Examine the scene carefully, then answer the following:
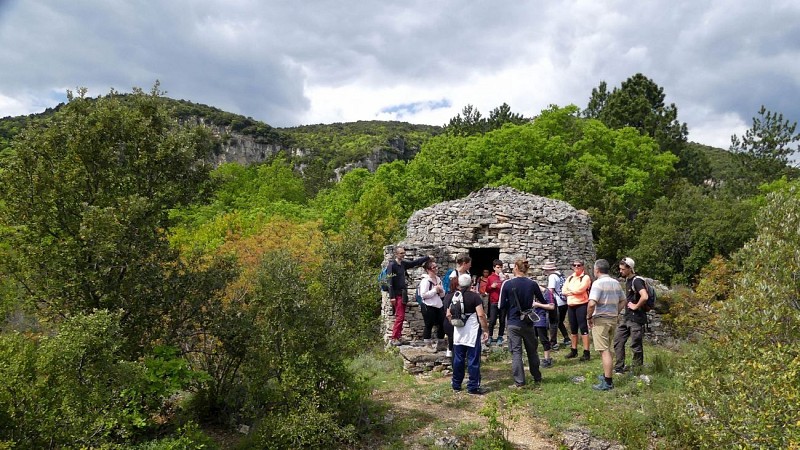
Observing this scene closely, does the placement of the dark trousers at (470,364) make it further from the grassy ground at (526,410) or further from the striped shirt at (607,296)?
the striped shirt at (607,296)

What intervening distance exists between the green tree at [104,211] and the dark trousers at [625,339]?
6.15m

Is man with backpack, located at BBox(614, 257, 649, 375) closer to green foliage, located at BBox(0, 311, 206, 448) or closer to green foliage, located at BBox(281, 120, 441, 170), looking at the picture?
green foliage, located at BBox(0, 311, 206, 448)

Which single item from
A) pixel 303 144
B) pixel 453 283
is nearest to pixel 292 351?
pixel 453 283

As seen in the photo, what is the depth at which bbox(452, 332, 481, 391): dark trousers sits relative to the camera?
23.2ft

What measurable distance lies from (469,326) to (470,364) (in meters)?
0.61

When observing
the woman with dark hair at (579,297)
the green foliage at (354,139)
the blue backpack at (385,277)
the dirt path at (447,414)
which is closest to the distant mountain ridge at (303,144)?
the green foliage at (354,139)

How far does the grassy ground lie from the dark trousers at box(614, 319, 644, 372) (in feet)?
0.83

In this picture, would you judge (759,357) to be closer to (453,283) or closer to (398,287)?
(453,283)

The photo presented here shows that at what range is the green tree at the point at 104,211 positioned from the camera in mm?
5879

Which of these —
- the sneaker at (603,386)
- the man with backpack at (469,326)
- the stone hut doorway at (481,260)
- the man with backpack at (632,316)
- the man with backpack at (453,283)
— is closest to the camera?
the sneaker at (603,386)

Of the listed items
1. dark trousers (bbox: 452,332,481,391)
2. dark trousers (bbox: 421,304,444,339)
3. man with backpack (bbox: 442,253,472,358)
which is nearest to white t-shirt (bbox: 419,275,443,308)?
dark trousers (bbox: 421,304,444,339)

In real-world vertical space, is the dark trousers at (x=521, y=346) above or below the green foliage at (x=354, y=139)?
below

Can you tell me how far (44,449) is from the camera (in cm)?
472

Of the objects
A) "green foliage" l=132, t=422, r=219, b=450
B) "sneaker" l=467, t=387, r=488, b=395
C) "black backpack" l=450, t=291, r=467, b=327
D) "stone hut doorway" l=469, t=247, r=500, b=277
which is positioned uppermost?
"stone hut doorway" l=469, t=247, r=500, b=277
